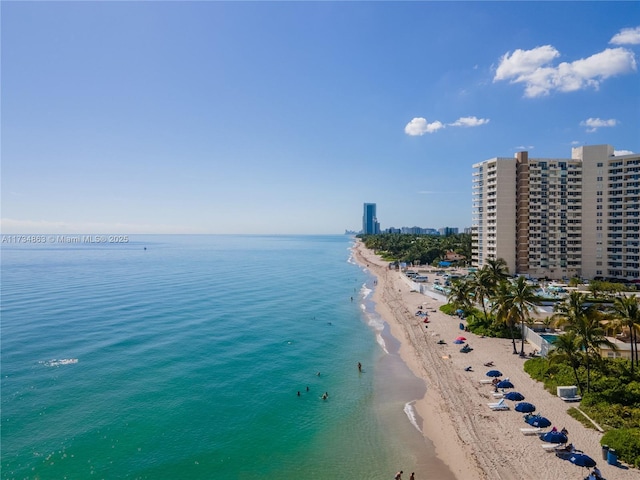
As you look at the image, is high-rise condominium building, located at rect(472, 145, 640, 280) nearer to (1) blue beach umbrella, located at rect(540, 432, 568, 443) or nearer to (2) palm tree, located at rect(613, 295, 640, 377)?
(2) palm tree, located at rect(613, 295, 640, 377)

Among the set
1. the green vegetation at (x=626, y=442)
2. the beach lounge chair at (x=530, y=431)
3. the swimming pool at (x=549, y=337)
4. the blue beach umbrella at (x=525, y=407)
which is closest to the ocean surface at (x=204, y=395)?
the beach lounge chair at (x=530, y=431)

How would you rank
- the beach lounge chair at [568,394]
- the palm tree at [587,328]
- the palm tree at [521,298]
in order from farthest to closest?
the palm tree at [521,298], the beach lounge chair at [568,394], the palm tree at [587,328]

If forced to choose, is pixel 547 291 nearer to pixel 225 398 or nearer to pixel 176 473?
pixel 225 398

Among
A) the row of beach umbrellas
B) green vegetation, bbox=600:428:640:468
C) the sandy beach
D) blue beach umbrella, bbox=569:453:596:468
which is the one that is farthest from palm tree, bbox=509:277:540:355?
blue beach umbrella, bbox=569:453:596:468

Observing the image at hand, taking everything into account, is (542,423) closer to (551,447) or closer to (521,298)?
(551,447)

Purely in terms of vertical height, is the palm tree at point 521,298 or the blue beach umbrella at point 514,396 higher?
the palm tree at point 521,298

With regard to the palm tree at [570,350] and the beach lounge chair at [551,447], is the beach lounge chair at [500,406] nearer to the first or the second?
the palm tree at [570,350]
